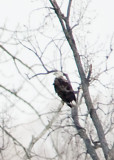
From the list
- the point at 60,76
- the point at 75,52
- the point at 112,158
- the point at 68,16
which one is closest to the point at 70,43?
the point at 75,52

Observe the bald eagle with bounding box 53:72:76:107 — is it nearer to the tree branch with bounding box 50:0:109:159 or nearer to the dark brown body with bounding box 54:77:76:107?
the dark brown body with bounding box 54:77:76:107

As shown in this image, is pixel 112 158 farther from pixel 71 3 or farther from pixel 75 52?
pixel 71 3

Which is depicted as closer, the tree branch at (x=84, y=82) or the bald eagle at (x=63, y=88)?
the bald eagle at (x=63, y=88)

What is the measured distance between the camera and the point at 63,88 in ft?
15.9

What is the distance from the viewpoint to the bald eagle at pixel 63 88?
4832 mm

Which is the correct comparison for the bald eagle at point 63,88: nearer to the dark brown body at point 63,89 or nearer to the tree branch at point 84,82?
the dark brown body at point 63,89

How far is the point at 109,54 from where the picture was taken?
590 centimetres

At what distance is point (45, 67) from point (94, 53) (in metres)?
1.38

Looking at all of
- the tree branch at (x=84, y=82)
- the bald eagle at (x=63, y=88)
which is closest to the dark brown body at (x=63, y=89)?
the bald eagle at (x=63, y=88)

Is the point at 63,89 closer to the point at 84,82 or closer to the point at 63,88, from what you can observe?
the point at 63,88

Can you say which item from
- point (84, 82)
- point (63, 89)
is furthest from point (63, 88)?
point (84, 82)

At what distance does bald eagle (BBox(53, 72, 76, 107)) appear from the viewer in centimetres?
483

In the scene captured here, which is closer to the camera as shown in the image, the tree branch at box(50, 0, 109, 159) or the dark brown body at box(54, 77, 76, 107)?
the dark brown body at box(54, 77, 76, 107)

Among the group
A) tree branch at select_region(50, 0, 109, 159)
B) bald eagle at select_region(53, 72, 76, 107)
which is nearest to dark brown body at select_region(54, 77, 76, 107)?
bald eagle at select_region(53, 72, 76, 107)
